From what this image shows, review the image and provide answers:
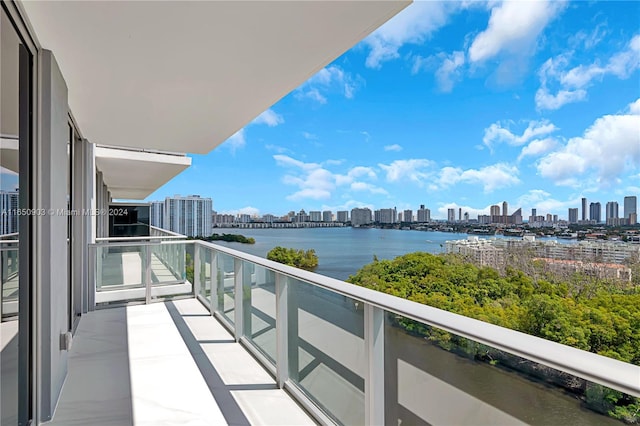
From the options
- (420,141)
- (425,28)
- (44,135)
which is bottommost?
(44,135)

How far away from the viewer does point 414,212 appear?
2639 centimetres

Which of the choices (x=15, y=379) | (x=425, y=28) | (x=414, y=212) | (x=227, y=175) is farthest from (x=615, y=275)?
(x=227, y=175)

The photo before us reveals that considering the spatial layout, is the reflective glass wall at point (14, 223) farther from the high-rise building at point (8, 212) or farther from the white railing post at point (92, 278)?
the white railing post at point (92, 278)

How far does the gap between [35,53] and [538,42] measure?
38861 mm

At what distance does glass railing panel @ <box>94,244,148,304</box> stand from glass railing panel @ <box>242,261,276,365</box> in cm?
270

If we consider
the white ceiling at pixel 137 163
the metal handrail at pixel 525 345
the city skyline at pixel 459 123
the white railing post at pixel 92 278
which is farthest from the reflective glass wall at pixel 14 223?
the city skyline at pixel 459 123

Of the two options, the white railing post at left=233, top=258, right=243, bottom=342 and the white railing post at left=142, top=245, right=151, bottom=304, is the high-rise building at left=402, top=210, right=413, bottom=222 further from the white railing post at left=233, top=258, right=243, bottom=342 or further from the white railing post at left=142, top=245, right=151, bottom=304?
the white railing post at left=233, top=258, right=243, bottom=342

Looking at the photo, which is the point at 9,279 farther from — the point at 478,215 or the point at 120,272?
the point at 478,215

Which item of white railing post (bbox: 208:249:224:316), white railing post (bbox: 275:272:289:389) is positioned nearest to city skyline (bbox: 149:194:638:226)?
white railing post (bbox: 208:249:224:316)

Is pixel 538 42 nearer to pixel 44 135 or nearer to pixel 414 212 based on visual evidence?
pixel 414 212

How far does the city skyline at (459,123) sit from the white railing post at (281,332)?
23.7 m

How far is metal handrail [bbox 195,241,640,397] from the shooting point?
3.43 feet

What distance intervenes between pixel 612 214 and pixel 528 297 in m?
9.65

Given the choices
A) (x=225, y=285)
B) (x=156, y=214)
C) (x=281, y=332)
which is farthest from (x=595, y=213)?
(x=281, y=332)
